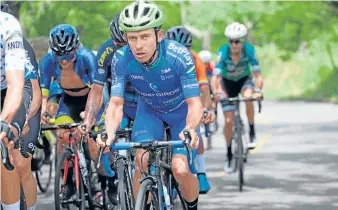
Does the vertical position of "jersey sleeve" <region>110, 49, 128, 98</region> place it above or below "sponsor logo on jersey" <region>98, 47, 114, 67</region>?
below

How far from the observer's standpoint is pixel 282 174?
14.3 metres

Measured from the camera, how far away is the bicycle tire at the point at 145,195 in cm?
650

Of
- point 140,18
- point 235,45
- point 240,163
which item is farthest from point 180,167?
point 235,45

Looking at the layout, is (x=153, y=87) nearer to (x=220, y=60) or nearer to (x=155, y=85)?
(x=155, y=85)

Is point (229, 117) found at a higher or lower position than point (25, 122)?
lower

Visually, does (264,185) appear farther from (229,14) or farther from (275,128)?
(229,14)

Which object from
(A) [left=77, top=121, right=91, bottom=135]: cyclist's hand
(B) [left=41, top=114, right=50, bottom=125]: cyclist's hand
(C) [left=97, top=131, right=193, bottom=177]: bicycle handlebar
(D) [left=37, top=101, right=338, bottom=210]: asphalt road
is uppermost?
(B) [left=41, top=114, right=50, bottom=125]: cyclist's hand

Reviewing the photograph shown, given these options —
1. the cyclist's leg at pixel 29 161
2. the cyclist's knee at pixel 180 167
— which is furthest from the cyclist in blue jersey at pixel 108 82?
the cyclist's knee at pixel 180 167

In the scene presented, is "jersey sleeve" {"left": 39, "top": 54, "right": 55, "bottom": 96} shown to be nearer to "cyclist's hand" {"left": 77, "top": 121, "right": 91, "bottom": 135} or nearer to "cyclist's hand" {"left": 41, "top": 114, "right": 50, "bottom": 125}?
"cyclist's hand" {"left": 41, "top": 114, "right": 50, "bottom": 125}

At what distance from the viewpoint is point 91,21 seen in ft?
103

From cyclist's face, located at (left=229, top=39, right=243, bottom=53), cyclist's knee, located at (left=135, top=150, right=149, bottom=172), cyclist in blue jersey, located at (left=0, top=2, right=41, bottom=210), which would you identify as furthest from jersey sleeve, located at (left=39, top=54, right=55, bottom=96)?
cyclist's face, located at (left=229, top=39, right=243, bottom=53)

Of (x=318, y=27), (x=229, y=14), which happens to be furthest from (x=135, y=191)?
(x=229, y=14)

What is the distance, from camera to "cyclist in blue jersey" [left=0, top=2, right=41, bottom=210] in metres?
6.16

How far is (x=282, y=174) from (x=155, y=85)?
700cm
